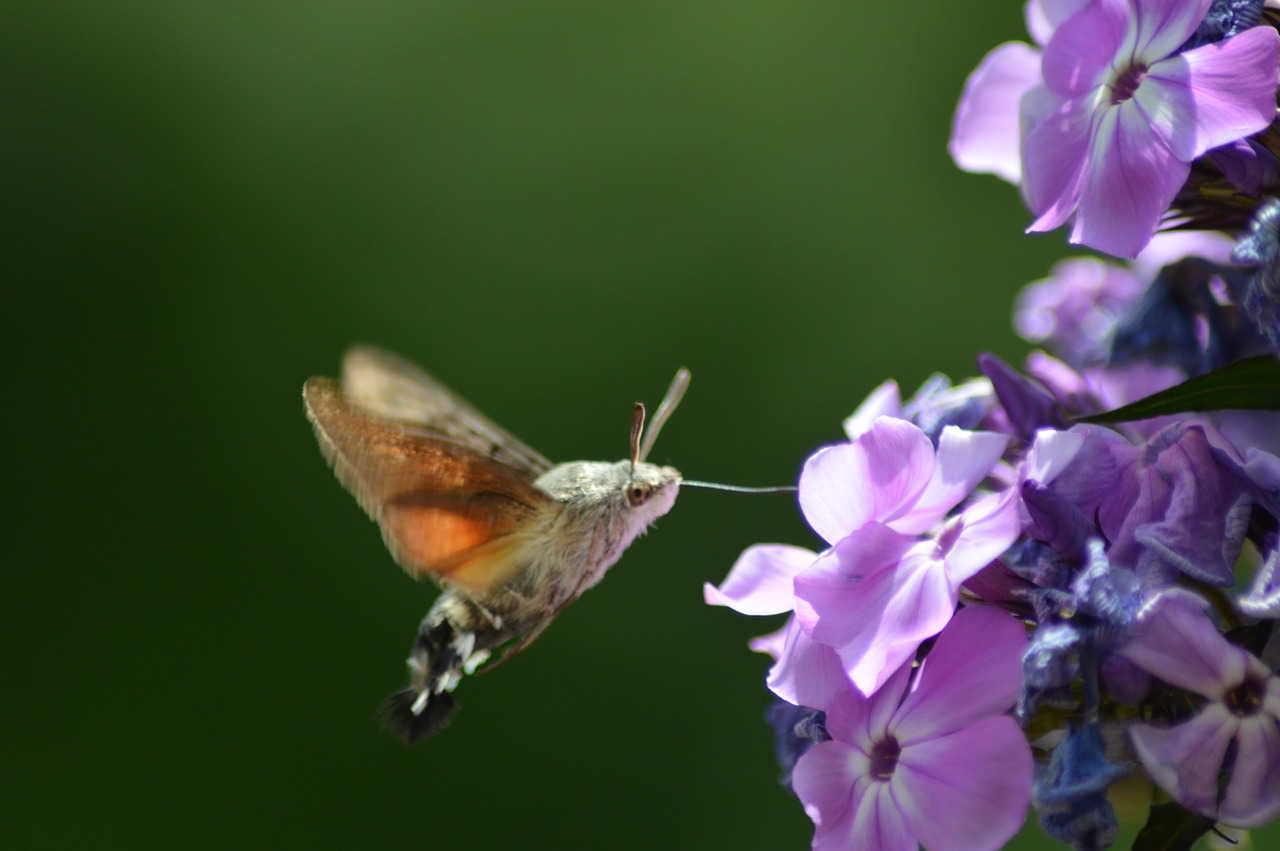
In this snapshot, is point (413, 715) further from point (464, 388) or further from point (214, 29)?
point (214, 29)

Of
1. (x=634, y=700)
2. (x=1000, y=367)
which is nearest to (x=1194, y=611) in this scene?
(x=1000, y=367)

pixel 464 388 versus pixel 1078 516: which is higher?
pixel 1078 516

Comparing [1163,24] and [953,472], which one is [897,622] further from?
[1163,24]

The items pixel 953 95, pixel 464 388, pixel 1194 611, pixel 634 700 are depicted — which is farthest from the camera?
pixel 953 95

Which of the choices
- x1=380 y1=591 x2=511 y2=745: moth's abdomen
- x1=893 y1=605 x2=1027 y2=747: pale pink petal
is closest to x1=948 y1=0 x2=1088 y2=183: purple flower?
x1=893 y1=605 x2=1027 y2=747: pale pink petal

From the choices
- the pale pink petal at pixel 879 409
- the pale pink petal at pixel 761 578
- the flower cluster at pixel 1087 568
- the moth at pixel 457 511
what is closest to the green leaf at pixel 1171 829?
the flower cluster at pixel 1087 568

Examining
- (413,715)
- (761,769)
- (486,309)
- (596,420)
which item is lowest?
(761,769)

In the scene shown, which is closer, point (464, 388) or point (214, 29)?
point (464, 388)
